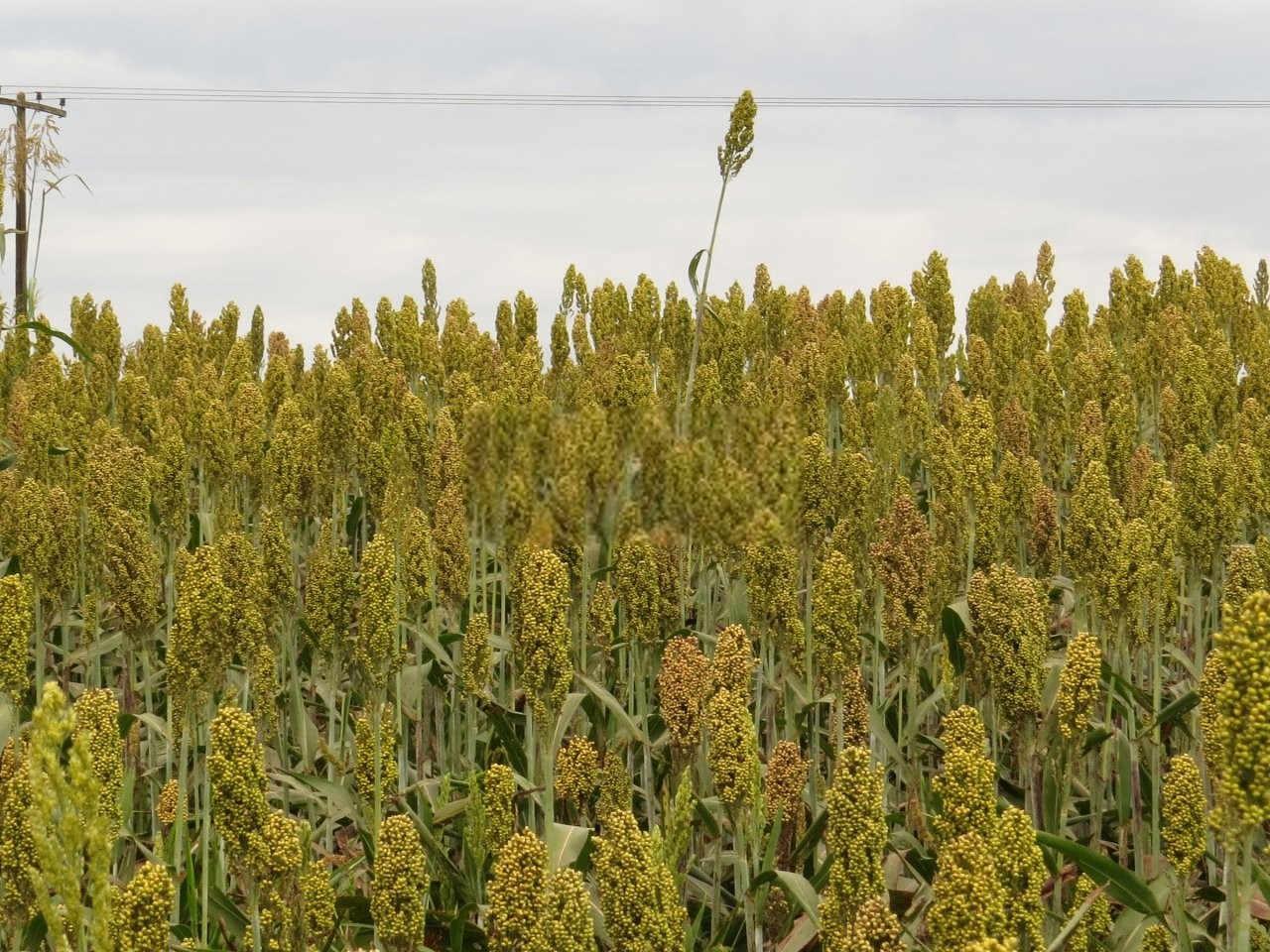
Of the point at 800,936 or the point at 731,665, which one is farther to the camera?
the point at 800,936

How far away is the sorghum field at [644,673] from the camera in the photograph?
2623 mm

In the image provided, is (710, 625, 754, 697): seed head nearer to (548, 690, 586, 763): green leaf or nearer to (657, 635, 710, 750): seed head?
(657, 635, 710, 750): seed head

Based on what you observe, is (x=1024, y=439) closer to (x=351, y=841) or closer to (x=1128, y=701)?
(x=1128, y=701)

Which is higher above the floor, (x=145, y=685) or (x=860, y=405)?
(x=860, y=405)

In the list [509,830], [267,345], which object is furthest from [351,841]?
[267,345]

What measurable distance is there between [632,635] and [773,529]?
2179 mm

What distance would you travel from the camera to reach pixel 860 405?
7.20 meters

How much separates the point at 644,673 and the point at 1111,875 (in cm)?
216

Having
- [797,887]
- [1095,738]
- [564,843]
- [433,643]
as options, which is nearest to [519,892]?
[564,843]

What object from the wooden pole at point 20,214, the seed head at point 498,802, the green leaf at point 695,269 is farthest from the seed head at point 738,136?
the wooden pole at point 20,214

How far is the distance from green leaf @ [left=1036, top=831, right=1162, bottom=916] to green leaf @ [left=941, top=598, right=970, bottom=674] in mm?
1300

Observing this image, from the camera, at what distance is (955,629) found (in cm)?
461

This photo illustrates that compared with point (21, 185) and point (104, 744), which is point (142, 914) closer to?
point (104, 744)

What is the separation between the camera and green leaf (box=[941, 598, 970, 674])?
14.9ft
